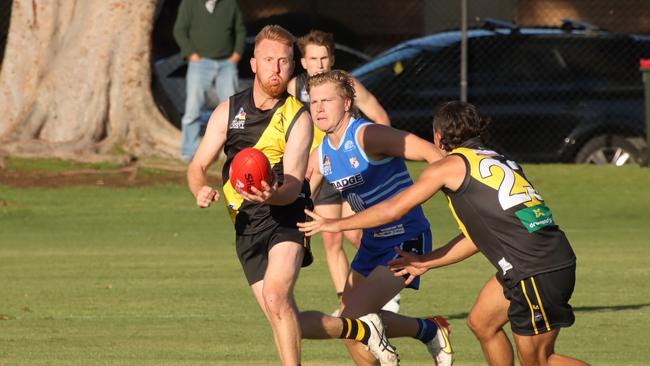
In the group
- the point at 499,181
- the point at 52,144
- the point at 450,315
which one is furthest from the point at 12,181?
the point at 499,181

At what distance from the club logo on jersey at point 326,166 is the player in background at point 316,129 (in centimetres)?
165

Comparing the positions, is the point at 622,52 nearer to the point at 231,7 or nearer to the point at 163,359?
the point at 231,7

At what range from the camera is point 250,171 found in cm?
757

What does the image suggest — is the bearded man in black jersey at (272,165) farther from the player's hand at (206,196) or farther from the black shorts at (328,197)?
the black shorts at (328,197)

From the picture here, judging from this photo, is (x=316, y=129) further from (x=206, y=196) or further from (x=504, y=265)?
(x=504, y=265)

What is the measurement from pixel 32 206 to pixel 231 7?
3.57 m

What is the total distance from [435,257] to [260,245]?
98cm

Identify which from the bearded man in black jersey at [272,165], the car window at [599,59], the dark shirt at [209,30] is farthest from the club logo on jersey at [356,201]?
the car window at [599,59]

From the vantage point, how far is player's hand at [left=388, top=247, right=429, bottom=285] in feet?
26.5

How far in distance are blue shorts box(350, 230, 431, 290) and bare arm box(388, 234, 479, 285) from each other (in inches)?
18.5

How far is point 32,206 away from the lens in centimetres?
1828

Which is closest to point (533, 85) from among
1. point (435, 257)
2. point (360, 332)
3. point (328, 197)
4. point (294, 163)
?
point (328, 197)

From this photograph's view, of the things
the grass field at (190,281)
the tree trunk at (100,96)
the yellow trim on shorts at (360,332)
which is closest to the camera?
the yellow trim on shorts at (360,332)

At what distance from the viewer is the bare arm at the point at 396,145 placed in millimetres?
8453
